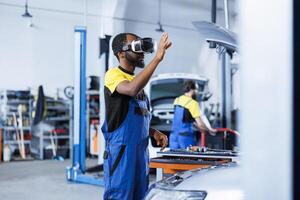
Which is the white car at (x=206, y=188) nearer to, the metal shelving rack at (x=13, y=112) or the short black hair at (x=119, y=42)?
the short black hair at (x=119, y=42)

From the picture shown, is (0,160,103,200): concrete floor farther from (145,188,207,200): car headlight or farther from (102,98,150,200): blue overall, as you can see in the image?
(145,188,207,200): car headlight

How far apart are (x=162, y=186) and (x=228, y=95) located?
20.5 ft

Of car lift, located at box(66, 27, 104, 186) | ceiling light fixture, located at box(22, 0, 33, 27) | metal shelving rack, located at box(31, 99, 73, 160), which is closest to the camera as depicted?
car lift, located at box(66, 27, 104, 186)

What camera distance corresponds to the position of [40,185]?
712cm

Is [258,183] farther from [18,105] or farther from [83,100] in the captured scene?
[18,105]

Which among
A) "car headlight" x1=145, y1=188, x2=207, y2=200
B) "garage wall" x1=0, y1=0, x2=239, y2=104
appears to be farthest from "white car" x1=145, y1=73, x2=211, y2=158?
"car headlight" x1=145, y1=188, x2=207, y2=200

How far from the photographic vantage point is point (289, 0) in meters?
1.04

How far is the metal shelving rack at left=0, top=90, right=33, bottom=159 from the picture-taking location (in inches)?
425

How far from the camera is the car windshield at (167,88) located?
29.7 ft

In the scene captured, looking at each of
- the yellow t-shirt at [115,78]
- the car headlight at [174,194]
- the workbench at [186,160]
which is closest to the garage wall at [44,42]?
the workbench at [186,160]

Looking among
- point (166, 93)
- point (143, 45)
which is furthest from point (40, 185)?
point (143, 45)

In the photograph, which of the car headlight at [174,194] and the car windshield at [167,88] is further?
the car windshield at [167,88]

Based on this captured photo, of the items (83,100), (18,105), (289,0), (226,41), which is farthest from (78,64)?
(289,0)

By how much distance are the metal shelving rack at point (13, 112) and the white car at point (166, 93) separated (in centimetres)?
356
